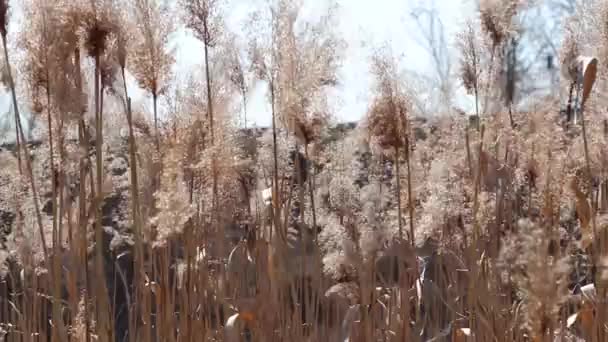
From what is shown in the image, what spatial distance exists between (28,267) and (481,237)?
1363 millimetres

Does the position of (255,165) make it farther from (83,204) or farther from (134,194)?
(134,194)

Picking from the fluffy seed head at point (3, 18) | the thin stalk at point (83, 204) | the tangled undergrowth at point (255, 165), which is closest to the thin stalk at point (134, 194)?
the tangled undergrowth at point (255, 165)

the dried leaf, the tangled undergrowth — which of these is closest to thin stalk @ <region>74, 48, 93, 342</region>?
the tangled undergrowth

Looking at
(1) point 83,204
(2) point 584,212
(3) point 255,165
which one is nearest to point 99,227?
(1) point 83,204

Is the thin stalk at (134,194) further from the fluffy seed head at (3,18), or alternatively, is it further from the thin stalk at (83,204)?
the fluffy seed head at (3,18)

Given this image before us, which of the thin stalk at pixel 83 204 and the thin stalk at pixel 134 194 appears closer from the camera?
the thin stalk at pixel 134 194

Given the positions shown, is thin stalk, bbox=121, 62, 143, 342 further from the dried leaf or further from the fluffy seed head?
the dried leaf

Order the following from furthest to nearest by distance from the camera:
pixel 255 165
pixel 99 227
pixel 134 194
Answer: pixel 255 165 < pixel 99 227 < pixel 134 194

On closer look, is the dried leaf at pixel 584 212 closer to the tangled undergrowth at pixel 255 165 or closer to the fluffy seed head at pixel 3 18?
the tangled undergrowth at pixel 255 165

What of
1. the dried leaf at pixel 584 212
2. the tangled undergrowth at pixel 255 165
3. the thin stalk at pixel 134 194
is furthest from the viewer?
the dried leaf at pixel 584 212

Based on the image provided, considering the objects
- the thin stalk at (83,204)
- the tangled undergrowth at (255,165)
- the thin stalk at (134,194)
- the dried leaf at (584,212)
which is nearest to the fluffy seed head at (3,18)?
the tangled undergrowth at (255,165)

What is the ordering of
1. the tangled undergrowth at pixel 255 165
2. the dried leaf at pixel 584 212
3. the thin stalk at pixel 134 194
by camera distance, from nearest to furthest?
1. the thin stalk at pixel 134 194
2. the tangled undergrowth at pixel 255 165
3. the dried leaf at pixel 584 212

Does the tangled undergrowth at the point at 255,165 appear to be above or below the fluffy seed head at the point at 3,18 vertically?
below

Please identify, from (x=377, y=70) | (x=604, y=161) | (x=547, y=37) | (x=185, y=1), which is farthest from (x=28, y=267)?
(x=547, y=37)
